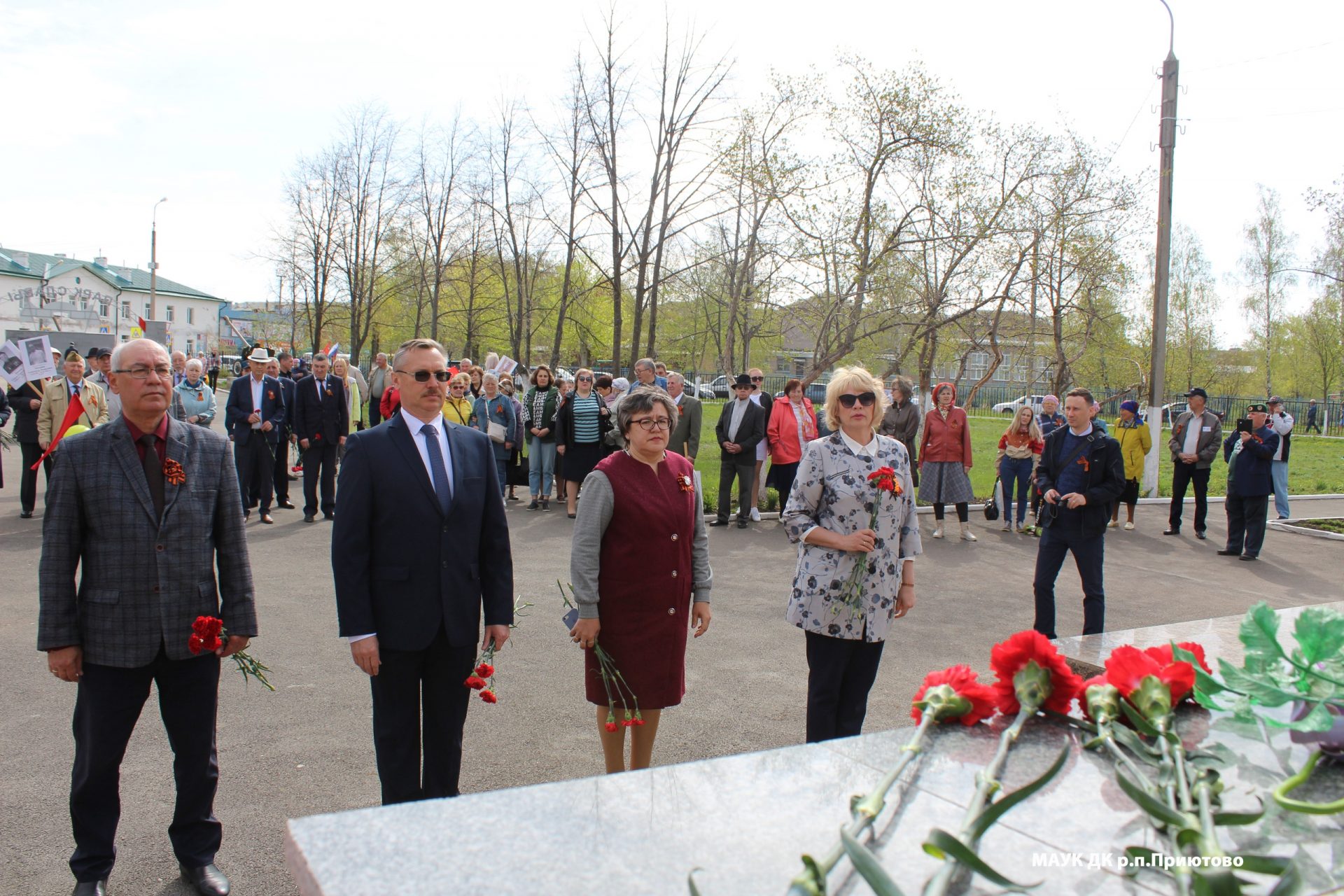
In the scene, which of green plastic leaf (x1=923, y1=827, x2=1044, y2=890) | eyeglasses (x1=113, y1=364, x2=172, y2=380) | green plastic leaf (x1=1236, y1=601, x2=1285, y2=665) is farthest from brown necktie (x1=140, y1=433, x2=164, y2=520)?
green plastic leaf (x1=1236, y1=601, x2=1285, y2=665)

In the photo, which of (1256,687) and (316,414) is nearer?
(1256,687)

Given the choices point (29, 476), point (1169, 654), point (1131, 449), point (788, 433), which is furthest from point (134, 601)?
point (1131, 449)

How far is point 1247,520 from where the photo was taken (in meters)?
11.7

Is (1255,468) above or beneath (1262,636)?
beneath

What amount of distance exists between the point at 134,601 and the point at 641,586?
6.28ft

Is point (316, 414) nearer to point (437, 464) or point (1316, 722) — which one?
point (437, 464)

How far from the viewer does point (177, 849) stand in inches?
137

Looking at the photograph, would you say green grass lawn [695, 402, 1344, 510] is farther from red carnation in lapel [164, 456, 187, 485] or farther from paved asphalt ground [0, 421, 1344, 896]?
red carnation in lapel [164, 456, 187, 485]

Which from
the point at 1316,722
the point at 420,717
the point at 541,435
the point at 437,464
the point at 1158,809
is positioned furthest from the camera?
the point at 541,435

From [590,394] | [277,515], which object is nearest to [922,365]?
[590,394]

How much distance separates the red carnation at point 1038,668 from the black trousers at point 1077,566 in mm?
4592

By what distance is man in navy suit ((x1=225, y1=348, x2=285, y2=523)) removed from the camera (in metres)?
11.7

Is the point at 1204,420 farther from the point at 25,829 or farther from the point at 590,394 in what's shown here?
the point at 25,829

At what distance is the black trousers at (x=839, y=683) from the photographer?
434cm
